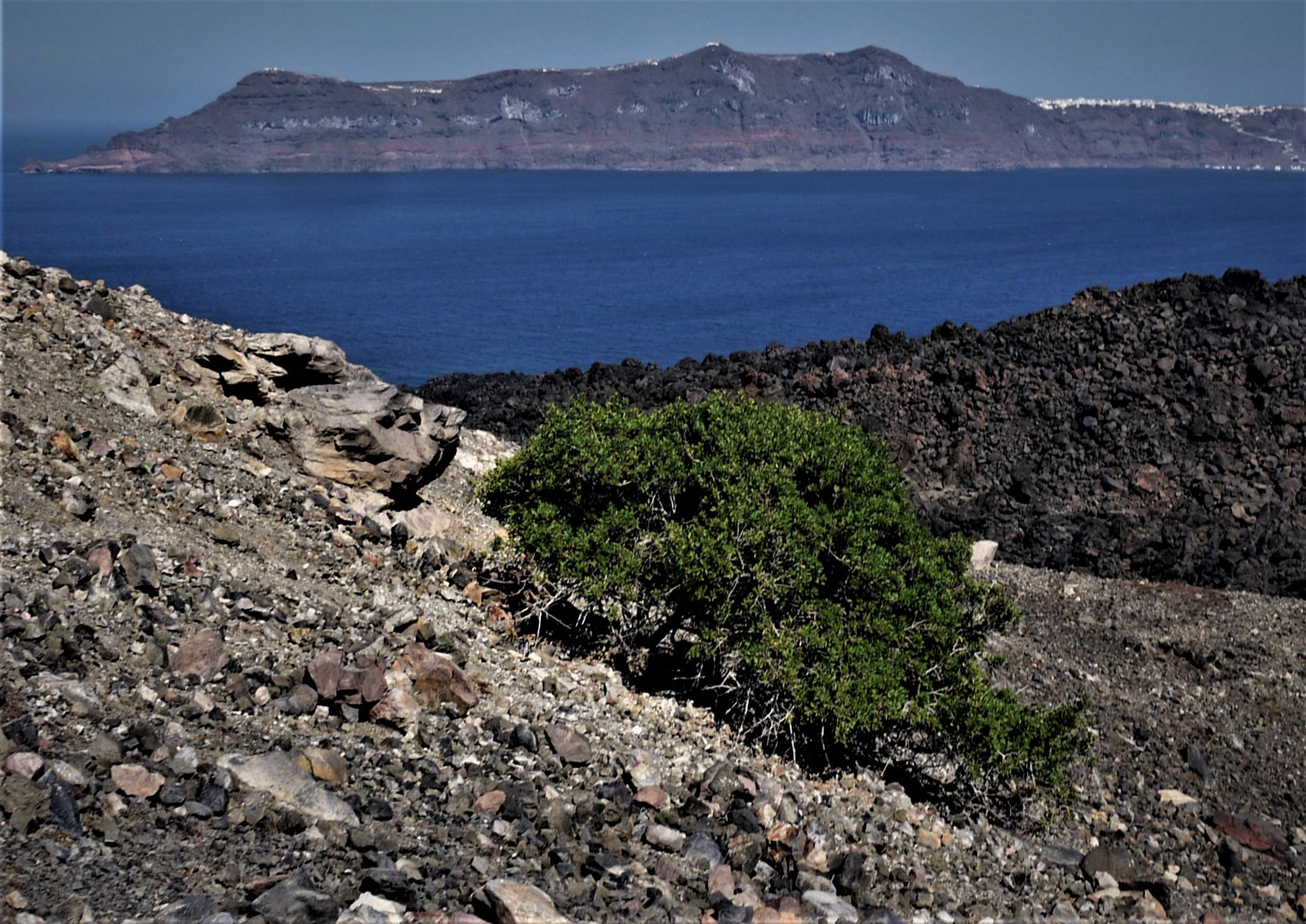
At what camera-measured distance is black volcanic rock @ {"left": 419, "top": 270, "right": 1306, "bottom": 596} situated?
23.4 meters

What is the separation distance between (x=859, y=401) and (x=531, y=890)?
2444cm

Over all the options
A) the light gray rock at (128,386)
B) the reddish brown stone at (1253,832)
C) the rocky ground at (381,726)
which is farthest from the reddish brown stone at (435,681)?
the reddish brown stone at (1253,832)

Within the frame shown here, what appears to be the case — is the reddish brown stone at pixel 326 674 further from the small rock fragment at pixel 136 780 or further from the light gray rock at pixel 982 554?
the light gray rock at pixel 982 554

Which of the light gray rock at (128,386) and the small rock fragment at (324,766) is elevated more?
the light gray rock at (128,386)

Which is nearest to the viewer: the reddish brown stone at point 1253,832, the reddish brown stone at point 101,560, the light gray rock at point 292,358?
the reddish brown stone at point 101,560

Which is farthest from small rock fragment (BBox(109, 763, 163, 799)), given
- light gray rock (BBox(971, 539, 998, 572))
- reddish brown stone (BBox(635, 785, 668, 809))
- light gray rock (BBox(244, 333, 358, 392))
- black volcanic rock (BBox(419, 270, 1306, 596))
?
black volcanic rock (BBox(419, 270, 1306, 596))

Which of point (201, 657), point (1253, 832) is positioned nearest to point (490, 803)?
point (201, 657)

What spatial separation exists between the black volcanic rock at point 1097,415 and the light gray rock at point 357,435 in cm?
1197

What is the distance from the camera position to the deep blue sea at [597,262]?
67125mm

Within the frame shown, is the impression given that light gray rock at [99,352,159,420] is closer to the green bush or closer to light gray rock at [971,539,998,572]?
the green bush

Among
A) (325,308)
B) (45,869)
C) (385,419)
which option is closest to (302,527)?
(385,419)

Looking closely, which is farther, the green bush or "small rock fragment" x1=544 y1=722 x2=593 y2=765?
the green bush

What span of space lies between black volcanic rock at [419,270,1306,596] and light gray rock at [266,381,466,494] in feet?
39.3

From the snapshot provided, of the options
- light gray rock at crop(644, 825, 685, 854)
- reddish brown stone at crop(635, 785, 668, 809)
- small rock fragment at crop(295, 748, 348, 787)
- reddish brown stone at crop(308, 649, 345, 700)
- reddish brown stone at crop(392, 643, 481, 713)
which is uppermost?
reddish brown stone at crop(308, 649, 345, 700)
